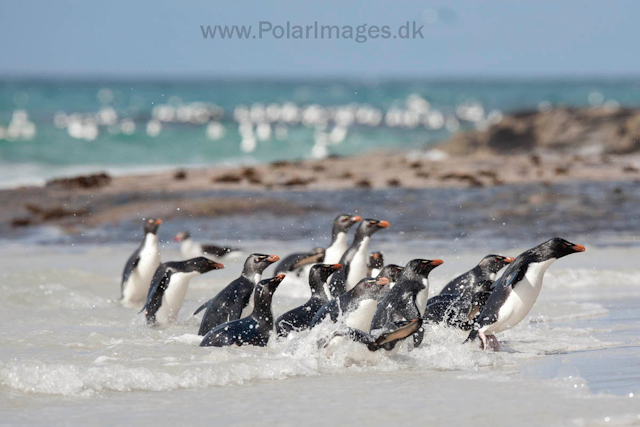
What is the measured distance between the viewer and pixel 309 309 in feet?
22.2

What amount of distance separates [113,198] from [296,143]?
2837 centimetres

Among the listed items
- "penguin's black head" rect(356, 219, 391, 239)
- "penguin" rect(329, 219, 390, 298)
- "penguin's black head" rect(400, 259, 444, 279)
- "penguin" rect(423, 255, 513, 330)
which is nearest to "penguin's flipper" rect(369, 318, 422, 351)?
"penguin's black head" rect(400, 259, 444, 279)

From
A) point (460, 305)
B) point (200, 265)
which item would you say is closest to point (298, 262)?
point (200, 265)

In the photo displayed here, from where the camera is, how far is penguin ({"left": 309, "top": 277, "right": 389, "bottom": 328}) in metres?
6.09

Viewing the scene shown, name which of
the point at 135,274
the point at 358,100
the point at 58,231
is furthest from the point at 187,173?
the point at 358,100

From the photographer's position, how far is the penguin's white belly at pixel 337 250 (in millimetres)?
9195

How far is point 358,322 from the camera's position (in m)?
6.12

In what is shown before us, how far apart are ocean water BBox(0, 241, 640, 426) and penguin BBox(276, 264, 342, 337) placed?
414mm

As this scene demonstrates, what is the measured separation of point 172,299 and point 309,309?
1.71 metres

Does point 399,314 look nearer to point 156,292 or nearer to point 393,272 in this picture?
point 393,272

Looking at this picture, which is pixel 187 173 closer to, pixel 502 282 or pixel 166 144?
pixel 502 282

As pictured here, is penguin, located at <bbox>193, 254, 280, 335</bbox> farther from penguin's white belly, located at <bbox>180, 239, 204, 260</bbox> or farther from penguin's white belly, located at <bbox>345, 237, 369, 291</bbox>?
penguin's white belly, located at <bbox>180, 239, 204, 260</bbox>

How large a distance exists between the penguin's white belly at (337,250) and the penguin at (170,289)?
1557mm

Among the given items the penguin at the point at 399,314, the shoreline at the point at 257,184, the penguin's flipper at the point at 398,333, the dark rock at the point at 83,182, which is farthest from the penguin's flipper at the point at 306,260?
→ the dark rock at the point at 83,182
